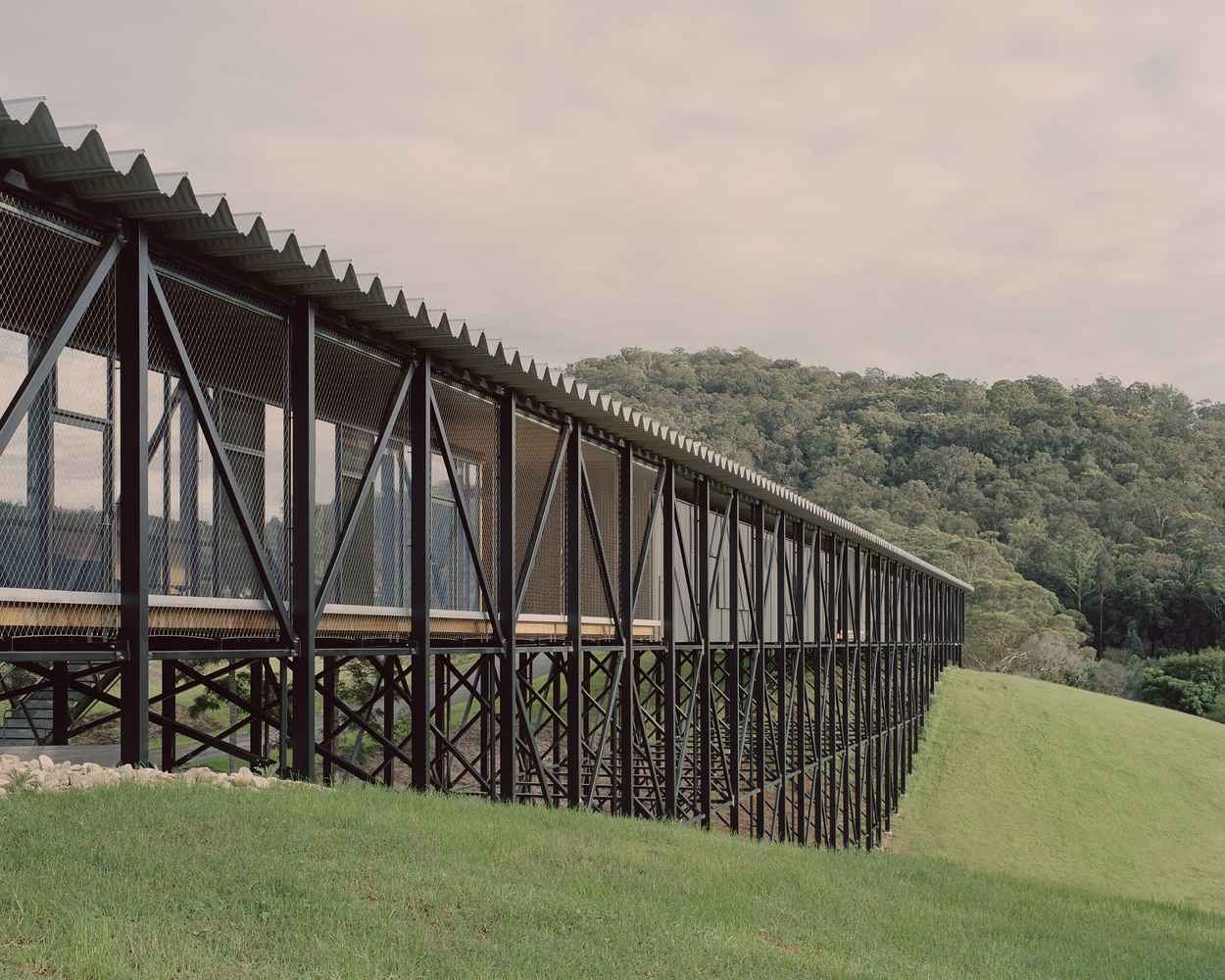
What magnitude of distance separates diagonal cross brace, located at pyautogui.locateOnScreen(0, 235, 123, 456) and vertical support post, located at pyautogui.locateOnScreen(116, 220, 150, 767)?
162 mm

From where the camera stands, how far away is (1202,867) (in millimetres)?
29234

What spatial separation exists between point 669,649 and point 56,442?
9409 millimetres

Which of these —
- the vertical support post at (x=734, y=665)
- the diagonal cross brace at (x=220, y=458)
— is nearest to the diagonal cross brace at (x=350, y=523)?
the diagonal cross brace at (x=220, y=458)

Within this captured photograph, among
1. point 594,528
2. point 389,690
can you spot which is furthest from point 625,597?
point 389,690

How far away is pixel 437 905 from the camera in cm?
559

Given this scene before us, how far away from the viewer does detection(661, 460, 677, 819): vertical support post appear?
15.2 meters

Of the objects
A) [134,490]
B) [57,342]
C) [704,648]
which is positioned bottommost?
[704,648]

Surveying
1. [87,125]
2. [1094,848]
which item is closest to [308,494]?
[87,125]


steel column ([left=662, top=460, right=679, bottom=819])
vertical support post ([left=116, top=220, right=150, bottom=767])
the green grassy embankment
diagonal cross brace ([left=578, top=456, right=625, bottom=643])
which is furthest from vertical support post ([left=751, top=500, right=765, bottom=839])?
vertical support post ([left=116, top=220, right=150, bottom=767])

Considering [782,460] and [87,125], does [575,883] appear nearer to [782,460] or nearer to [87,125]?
[87,125]

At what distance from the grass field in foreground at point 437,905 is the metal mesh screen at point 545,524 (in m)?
5.61

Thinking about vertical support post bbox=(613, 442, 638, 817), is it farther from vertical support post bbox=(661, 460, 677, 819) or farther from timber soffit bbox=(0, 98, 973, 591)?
timber soffit bbox=(0, 98, 973, 591)

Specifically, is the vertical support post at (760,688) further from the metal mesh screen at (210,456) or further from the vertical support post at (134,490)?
the vertical support post at (134,490)

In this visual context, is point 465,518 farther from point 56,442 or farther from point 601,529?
point 601,529
